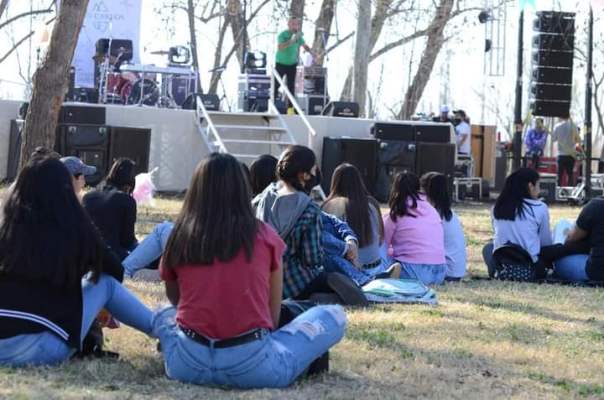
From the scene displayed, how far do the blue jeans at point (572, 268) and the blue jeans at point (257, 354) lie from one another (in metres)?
5.51

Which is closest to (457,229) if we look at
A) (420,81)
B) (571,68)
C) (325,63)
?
(571,68)

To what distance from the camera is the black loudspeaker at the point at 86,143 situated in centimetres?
2003

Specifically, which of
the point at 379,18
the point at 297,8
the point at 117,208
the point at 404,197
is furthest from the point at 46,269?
the point at 379,18

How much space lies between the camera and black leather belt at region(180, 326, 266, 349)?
5734 mm

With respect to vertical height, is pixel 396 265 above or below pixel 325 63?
below

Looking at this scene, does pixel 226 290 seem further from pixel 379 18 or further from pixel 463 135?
pixel 379 18

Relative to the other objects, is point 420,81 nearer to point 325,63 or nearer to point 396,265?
point 325,63

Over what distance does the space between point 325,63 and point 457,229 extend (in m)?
16.7

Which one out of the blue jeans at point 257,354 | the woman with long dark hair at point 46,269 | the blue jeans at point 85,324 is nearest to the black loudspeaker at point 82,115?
the blue jeans at point 85,324

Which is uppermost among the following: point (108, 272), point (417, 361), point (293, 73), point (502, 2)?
point (502, 2)

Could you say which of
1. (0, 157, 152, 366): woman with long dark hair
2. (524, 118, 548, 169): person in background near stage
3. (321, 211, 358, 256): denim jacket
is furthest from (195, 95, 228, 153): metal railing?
(0, 157, 152, 366): woman with long dark hair

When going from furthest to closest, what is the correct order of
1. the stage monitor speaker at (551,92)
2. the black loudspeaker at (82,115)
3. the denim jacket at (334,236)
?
the stage monitor speaker at (551,92) → the black loudspeaker at (82,115) → the denim jacket at (334,236)

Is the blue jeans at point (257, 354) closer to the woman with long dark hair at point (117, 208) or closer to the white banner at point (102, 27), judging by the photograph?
the woman with long dark hair at point (117, 208)

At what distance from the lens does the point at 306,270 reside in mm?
8375
